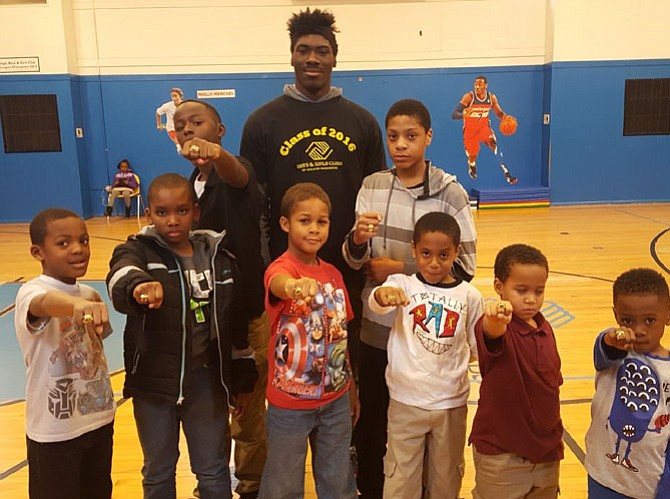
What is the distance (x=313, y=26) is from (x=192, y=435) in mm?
1687

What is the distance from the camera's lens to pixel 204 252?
2164mm

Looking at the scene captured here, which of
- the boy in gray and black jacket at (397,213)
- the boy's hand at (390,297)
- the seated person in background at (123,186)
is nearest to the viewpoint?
the boy's hand at (390,297)

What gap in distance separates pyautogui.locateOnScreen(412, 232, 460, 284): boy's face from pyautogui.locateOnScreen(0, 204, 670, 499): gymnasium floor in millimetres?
1195

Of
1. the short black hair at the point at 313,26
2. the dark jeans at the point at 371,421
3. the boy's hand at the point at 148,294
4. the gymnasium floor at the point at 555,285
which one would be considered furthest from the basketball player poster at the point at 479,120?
the boy's hand at the point at 148,294

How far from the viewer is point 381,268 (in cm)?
226

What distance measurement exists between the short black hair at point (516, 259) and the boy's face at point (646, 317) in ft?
0.88

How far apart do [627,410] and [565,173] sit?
970 centimetres

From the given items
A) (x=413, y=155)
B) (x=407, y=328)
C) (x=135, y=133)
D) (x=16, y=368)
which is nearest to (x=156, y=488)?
(x=407, y=328)

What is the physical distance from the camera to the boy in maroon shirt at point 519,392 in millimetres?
1956

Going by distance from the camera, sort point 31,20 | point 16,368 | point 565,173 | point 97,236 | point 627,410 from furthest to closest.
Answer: point 565,173 < point 31,20 < point 97,236 < point 16,368 < point 627,410

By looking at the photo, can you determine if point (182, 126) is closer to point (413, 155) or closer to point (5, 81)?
point (413, 155)

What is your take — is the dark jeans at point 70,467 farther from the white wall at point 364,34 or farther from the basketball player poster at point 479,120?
the basketball player poster at point 479,120

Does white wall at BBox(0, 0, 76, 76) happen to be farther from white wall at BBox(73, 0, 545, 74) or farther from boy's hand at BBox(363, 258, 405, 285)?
boy's hand at BBox(363, 258, 405, 285)

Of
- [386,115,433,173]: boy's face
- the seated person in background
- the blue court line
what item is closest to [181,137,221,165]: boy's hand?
[386,115,433,173]: boy's face
